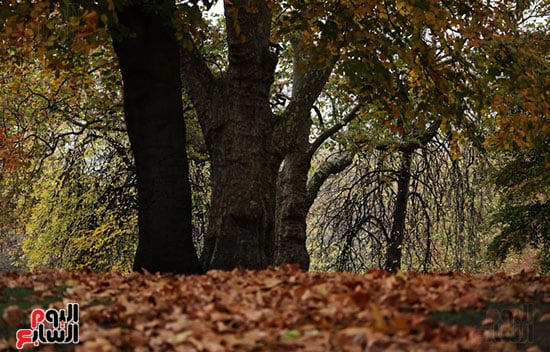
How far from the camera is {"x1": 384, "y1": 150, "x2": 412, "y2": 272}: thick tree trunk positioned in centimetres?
1392

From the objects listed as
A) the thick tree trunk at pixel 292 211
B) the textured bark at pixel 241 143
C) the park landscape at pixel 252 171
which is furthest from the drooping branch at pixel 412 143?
the textured bark at pixel 241 143

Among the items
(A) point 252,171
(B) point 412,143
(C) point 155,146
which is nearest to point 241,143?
(A) point 252,171

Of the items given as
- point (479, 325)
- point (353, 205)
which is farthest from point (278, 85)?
point (479, 325)

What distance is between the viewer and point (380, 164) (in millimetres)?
14523

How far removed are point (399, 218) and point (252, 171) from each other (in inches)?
273

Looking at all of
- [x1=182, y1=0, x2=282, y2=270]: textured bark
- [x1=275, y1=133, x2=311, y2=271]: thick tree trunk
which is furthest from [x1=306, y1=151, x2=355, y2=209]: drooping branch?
[x1=182, y1=0, x2=282, y2=270]: textured bark

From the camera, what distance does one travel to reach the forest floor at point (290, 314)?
3219mm

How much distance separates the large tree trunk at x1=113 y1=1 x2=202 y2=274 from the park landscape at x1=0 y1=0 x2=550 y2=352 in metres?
0.02

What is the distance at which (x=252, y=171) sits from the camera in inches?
321

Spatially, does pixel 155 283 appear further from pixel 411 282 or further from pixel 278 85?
pixel 278 85

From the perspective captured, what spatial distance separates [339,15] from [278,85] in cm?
844

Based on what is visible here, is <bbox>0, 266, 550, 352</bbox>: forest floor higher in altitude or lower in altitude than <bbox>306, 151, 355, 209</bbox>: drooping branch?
lower

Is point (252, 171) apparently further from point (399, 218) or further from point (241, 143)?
point (399, 218)

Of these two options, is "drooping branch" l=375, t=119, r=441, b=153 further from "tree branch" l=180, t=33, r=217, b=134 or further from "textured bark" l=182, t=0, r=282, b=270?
"tree branch" l=180, t=33, r=217, b=134
